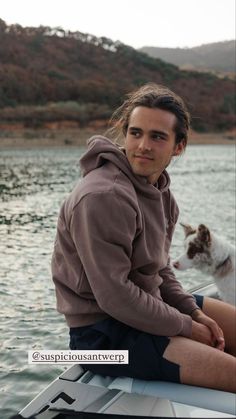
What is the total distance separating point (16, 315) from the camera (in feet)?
19.6

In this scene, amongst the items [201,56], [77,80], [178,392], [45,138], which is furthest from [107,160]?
[201,56]

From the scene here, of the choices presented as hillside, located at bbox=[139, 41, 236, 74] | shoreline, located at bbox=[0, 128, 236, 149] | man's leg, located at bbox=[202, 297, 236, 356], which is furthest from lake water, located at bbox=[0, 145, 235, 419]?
hillside, located at bbox=[139, 41, 236, 74]

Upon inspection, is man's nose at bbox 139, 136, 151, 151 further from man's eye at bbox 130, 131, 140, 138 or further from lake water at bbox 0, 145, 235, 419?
lake water at bbox 0, 145, 235, 419

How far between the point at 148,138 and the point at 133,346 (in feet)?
3.38

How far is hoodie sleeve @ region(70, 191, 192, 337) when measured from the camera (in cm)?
229

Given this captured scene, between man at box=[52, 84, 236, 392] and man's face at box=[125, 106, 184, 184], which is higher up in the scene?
man's face at box=[125, 106, 184, 184]

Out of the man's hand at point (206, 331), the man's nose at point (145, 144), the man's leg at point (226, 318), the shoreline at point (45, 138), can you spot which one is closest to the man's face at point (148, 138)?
the man's nose at point (145, 144)

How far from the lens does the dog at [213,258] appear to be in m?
4.68

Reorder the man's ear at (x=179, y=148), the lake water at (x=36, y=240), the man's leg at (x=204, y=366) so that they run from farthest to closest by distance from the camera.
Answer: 1. the lake water at (x=36, y=240)
2. the man's ear at (x=179, y=148)
3. the man's leg at (x=204, y=366)

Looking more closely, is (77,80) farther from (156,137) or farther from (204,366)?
(204,366)

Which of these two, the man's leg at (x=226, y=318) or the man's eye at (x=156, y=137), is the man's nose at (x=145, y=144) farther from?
the man's leg at (x=226, y=318)

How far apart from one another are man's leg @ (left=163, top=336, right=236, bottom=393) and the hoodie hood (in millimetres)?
799

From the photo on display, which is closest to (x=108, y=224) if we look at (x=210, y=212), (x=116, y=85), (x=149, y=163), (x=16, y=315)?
(x=149, y=163)

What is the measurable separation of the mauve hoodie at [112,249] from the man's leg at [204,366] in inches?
4.7
